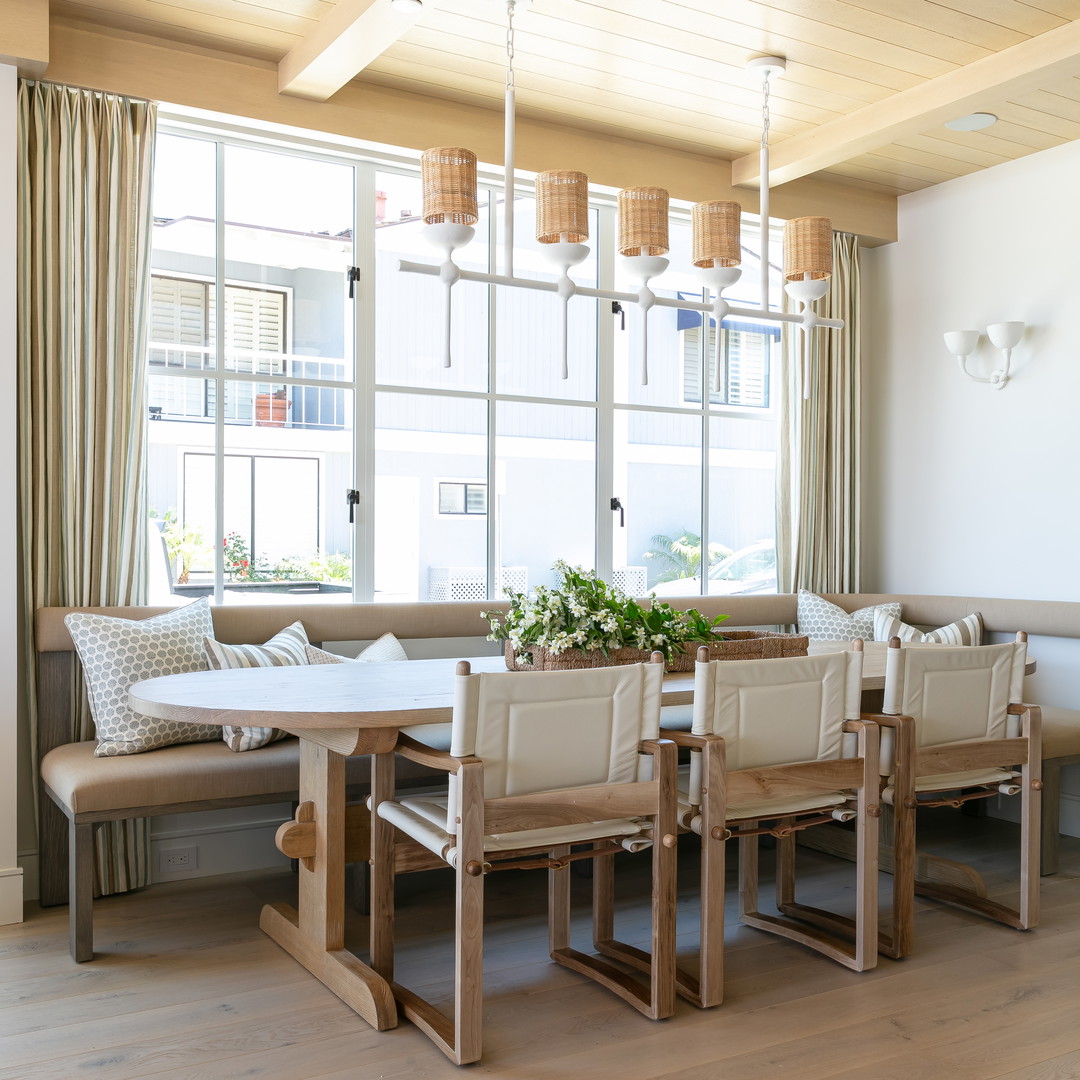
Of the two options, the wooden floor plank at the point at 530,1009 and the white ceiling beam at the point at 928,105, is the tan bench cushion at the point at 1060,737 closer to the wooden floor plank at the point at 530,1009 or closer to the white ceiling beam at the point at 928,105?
the wooden floor plank at the point at 530,1009

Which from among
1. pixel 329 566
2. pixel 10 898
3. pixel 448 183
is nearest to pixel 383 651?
pixel 329 566

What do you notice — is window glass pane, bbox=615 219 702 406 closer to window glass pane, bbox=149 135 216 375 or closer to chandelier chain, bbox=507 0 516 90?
chandelier chain, bbox=507 0 516 90

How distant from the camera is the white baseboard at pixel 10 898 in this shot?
309 cm

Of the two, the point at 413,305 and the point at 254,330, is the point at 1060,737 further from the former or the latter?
the point at 254,330

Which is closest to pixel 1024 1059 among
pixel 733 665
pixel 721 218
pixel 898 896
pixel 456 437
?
pixel 898 896

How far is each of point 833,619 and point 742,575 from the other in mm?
501

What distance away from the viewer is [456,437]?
13.9 ft

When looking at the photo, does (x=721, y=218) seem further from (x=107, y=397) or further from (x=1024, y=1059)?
(x=1024, y=1059)

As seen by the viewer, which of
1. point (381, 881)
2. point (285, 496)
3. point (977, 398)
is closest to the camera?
point (381, 881)

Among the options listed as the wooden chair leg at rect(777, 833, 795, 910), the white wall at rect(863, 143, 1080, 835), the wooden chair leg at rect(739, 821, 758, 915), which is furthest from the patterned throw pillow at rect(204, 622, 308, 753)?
the white wall at rect(863, 143, 1080, 835)

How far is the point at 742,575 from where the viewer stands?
4914 millimetres

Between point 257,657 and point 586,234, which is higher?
point 586,234

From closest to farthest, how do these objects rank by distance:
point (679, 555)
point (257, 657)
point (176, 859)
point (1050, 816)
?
point (257, 657) < point (176, 859) < point (1050, 816) < point (679, 555)

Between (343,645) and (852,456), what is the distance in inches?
102
